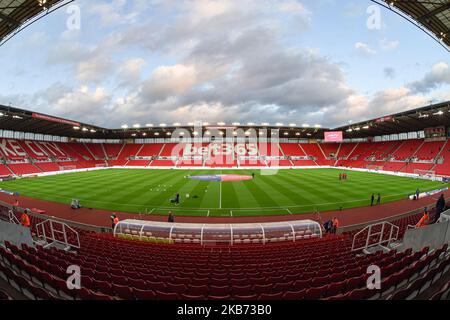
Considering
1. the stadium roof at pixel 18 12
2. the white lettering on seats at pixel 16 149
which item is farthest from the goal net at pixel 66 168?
the stadium roof at pixel 18 12

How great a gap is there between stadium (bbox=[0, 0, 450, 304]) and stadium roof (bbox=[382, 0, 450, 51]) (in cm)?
10

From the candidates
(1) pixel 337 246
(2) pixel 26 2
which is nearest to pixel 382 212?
(1) pixel 337 246

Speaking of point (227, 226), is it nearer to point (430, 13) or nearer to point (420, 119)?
point (430, 13)

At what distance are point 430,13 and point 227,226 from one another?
20.4 meters

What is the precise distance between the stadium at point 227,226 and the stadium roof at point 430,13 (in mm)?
96

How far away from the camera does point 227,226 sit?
43.1ft

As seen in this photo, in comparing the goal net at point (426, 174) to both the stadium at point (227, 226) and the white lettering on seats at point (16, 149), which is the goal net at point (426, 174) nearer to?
the stadium at point (227, 226)

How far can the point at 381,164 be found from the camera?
5875 cm

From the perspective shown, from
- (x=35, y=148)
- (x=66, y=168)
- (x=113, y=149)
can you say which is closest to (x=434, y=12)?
(x=66, y=168)

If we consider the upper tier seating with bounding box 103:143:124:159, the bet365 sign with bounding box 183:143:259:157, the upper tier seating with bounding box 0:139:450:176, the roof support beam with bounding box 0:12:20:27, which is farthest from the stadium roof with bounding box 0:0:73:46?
the upper tier seating with bounding box 103:143:124:159

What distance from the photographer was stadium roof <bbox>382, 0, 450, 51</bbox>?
542 inches
